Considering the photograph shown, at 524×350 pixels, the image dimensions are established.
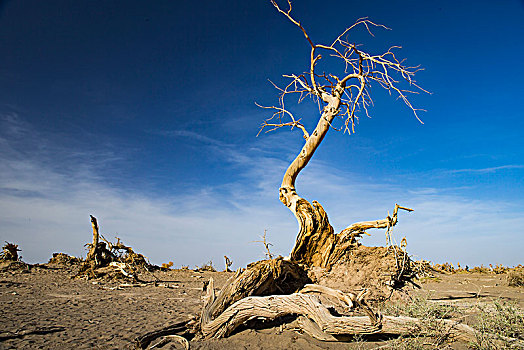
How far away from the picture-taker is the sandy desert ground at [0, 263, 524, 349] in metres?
5.33

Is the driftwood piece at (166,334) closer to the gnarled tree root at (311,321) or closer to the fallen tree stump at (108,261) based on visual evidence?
the gnarled tree root at (311,321)

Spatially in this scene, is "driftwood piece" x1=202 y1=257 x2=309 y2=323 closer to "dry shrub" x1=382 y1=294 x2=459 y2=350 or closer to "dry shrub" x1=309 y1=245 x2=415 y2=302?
"dry shrub" x1=309 y1=245 x2=415 y2=302

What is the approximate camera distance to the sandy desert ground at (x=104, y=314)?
5332mm

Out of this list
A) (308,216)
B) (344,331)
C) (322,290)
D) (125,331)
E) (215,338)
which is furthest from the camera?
(308,216)

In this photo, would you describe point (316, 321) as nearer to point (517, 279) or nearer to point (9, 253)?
point (517, 279)

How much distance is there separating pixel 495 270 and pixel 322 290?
55.6 feet

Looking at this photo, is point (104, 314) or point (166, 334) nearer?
point (166, 334)

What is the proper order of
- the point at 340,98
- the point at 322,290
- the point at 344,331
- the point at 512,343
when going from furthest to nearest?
the point at 340,98
the point at 322,290
the point at 344,331
the point at 512,343

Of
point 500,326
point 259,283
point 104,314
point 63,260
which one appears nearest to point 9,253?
point 63,260

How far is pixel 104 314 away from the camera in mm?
7637

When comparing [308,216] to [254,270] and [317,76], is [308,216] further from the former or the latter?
[317,76]

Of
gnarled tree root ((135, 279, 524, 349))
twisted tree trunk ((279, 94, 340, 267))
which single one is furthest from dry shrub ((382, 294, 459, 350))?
twisted tree trunk ((279, 94, 340, 267))

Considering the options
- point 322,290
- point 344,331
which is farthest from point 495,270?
point 344,331

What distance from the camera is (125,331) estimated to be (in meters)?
6.20
